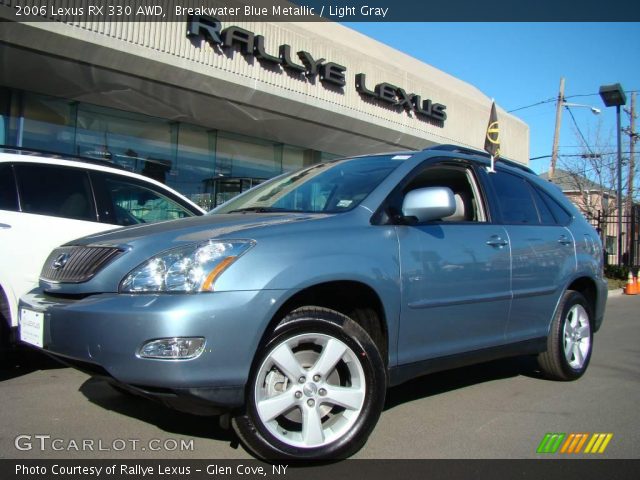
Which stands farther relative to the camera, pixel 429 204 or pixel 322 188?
pixel 322 188

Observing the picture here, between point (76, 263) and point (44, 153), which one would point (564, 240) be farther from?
point (44, 153)

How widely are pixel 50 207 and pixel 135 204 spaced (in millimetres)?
843

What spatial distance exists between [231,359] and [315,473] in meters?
0.79

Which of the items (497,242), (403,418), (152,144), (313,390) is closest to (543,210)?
(497,242)

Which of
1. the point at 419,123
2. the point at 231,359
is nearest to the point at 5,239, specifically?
the point at 231,359

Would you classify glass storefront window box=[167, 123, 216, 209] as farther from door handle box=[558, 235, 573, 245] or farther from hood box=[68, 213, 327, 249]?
hood box=[68, 213, 327, 249]

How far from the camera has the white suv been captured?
4332 millimetres

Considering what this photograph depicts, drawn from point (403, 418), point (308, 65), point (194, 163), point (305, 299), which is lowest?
point (403, 418)

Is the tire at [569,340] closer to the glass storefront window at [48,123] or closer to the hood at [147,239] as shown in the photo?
the hood at [147,239]

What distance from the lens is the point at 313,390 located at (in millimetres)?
2973

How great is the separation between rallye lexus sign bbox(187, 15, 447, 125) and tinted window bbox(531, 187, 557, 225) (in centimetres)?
784

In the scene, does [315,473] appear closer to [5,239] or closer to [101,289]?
[101,289]

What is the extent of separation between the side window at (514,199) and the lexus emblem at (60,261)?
3046 millimetres

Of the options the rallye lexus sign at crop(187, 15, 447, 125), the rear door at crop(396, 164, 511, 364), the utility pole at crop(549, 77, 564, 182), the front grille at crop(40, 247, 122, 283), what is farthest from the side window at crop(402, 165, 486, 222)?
Answer: the utility pole at crop(549, 77, 564, 182)
